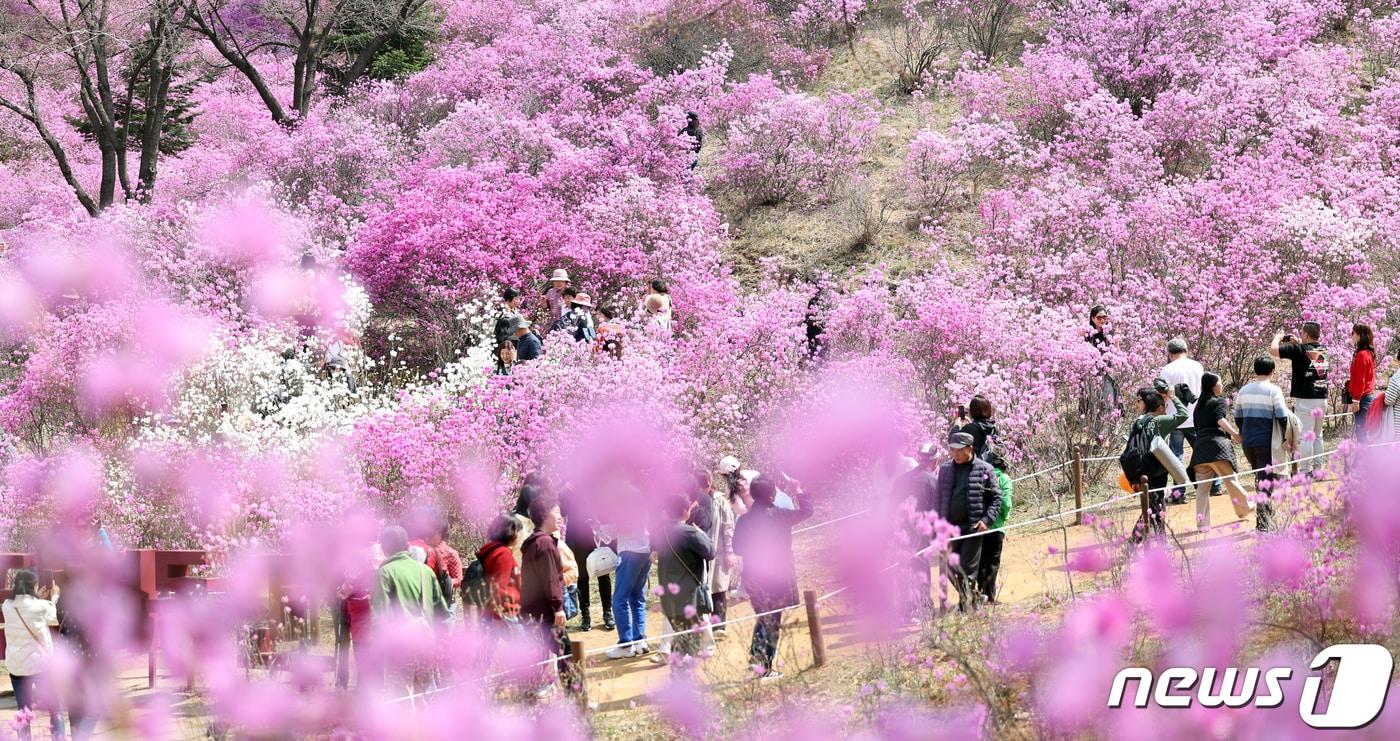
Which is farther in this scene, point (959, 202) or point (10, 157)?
point (10, 157)

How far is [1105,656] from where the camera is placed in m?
6.71

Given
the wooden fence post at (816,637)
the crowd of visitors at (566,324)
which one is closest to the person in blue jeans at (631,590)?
the wooden fence post at (816,637)

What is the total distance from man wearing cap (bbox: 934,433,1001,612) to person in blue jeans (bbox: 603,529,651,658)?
1887mm

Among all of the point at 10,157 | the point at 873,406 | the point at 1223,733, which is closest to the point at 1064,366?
the point at 873,406

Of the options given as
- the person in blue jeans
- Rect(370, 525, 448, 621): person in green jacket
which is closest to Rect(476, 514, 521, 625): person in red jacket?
Rect(370, 525, 448, 621): person in green jacket

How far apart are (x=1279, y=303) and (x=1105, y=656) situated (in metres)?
10.9

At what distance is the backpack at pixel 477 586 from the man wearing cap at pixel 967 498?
2761 millimetres

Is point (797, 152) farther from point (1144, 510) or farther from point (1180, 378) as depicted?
point (1144, 510)

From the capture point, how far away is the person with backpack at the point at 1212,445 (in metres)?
10.6

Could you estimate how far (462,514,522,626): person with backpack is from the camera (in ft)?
27.7

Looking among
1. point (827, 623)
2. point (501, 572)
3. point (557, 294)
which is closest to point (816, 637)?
point (827, 623)

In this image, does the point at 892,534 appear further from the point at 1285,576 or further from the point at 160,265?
the point at 160,265

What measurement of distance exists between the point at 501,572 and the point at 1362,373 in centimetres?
720

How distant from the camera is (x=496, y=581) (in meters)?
8.49
